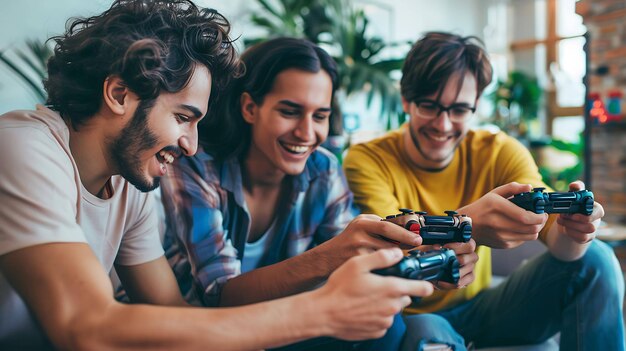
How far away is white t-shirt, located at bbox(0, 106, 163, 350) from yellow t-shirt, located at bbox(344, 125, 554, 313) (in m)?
0.65

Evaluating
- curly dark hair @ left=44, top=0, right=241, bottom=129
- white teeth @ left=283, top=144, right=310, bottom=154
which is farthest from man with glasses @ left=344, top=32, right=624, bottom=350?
curly dark hair @ left=44, top=0, right=241, bottom=129

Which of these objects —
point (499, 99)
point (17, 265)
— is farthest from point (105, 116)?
point (499, 99)

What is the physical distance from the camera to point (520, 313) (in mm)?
1343

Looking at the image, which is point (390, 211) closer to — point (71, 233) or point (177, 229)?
point (177, 229)

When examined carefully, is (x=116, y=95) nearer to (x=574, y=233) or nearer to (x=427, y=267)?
(x=427, y=267)

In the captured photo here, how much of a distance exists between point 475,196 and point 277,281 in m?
0.66

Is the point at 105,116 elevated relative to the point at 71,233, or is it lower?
elevated

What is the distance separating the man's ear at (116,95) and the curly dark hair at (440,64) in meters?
0.89

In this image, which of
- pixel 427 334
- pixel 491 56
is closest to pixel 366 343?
pixel 427 334

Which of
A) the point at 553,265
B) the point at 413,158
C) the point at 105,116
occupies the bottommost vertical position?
the point at 553,265

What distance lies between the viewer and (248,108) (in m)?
1.32

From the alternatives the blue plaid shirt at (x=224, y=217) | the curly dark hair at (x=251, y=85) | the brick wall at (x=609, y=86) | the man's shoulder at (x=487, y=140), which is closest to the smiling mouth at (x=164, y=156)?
the blue plaid shirt at (x=224, y=217)

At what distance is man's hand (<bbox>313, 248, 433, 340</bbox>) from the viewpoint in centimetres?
66

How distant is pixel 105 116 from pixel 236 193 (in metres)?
0.44
